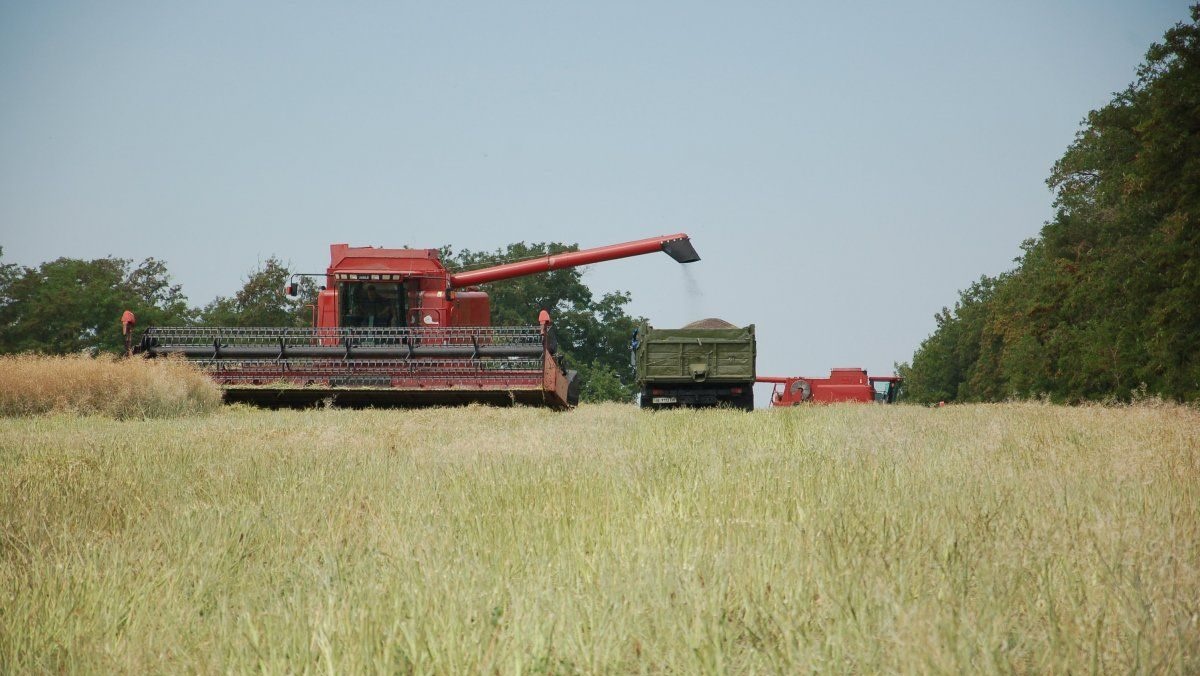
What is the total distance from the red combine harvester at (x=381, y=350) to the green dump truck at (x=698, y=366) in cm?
173

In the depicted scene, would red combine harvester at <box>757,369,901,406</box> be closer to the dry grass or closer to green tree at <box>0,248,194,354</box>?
the dry grass

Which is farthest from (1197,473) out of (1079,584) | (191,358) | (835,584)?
(191,358)

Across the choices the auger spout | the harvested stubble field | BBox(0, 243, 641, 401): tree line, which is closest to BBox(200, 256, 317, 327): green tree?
BBox(0, 243, 641, 401): tree line

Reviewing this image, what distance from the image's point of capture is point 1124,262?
33375 mm

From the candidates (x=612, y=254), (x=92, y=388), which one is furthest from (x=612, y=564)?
(x=612, y=254)

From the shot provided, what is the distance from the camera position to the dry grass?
1545cm

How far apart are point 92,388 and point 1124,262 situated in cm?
3034

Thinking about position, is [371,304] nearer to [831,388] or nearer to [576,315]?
[831,388]

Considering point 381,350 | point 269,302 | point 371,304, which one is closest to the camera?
point 381,350

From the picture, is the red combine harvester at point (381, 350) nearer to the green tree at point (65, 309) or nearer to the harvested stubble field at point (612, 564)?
the harvested stubble field at point (612, 564)

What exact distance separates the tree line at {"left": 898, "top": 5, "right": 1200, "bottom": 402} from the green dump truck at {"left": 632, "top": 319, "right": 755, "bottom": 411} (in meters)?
8.89

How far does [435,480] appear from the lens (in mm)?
6273

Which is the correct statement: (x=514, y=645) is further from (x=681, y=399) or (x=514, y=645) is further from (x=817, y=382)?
(x=817, y=382)

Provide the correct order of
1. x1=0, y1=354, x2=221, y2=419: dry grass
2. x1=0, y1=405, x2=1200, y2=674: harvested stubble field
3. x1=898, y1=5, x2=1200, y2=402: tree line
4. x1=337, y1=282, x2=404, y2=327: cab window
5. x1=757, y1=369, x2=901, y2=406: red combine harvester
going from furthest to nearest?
x1=757, y1=369, x2=901, y2=406: red combine harvester < x1=898, y1=5, x2=1200, y2=402: tree line < x1=337, y1=282, x2=404, y2=327: cab window < x1=0, y1=354, x2=221, y2=419: dry grass < x1=0, y1=405, x2=1200, y2=674: harvested stubble field
